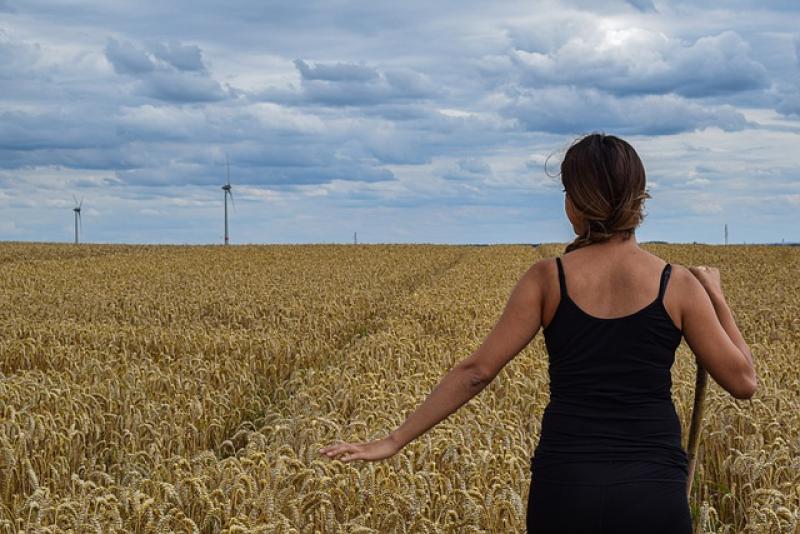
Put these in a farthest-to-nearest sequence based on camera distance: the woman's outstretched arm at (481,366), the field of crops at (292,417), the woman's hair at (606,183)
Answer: the field of crops at (292,417) < the woman's outstretched arm at (481,366) < the woman's hair at (606,183)

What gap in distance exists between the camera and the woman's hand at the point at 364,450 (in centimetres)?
406

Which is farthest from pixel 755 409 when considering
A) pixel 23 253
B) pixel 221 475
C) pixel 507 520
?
pixel 23 253

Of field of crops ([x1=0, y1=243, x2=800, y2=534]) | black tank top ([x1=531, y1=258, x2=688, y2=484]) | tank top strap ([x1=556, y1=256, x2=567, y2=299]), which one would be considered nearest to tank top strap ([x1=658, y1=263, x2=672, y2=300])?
black tank top ([x1=531, y1=258, x2=688, y2=484])

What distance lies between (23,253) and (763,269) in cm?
4677

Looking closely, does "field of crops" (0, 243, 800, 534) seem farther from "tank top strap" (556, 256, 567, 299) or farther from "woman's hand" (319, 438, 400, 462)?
"tank top strap" (556, 256, 567, 299)

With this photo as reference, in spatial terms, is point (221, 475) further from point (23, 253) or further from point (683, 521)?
point (23, 253)

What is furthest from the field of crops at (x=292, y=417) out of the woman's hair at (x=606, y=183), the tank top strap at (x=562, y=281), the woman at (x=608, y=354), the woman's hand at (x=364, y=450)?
the woman's hair at (x=606, y=183)

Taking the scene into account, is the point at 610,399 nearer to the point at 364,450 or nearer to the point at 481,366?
the point at 481,366

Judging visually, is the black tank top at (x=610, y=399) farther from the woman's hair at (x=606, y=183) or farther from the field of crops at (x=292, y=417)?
the field of crops at (x=292, y=417)

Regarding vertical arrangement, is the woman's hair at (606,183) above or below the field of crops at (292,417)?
above

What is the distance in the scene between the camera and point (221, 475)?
6746 millimetres

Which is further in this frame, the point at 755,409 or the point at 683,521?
the point at 755,409

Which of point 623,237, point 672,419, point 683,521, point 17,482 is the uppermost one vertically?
point 623,237

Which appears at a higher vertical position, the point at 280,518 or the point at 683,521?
the point at 683,521
